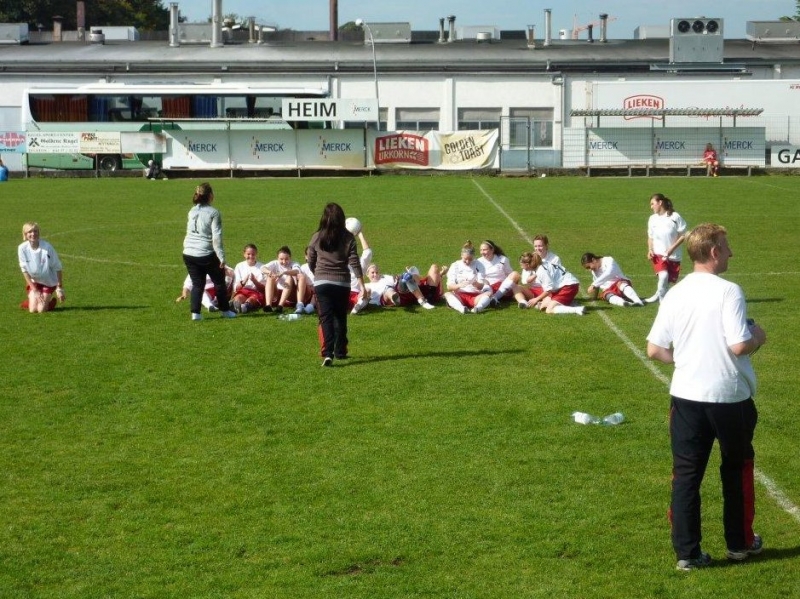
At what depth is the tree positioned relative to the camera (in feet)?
301

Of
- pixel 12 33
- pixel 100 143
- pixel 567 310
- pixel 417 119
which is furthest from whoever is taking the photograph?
pixel 12 33

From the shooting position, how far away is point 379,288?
16.3 metres

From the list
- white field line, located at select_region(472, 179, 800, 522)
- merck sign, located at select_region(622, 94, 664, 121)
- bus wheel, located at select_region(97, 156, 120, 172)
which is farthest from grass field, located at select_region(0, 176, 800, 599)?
merck sign, located at select_region(622, 94, 664, 121)

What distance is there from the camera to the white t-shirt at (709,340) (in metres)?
6.29

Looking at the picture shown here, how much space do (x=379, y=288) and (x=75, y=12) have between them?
86.8m

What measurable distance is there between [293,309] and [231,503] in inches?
323

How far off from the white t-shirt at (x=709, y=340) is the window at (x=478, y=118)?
5461 centimetres

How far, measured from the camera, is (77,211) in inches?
1264

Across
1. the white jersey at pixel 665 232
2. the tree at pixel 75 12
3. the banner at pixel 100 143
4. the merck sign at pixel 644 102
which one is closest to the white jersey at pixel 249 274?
the white jersey at pixel 665 232

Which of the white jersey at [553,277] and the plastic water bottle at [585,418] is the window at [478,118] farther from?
the plastic water bottle at [585,418]

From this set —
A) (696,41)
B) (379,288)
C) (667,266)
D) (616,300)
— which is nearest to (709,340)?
(667,266)

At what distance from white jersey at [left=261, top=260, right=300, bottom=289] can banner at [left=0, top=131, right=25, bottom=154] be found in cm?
4462

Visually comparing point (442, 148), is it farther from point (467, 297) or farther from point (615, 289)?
point (467, 297)

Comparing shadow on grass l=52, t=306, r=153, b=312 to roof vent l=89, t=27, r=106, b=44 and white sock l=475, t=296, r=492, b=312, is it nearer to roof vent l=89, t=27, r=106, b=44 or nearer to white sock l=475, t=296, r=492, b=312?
white sock l=475, t=296, r=492, b=312
